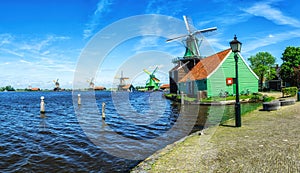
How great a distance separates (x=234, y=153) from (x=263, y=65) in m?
53.8

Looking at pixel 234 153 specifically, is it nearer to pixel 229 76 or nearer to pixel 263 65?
pixel 229 76

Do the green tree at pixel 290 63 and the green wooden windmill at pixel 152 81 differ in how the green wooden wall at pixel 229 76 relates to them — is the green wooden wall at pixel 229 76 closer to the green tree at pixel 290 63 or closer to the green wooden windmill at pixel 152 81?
the green tree at pixel 290 63

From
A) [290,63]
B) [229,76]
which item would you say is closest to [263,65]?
[290,63]

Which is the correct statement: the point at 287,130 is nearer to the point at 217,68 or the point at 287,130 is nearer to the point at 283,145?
the point at 283,145

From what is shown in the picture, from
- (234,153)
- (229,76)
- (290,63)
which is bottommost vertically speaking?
(234,153)

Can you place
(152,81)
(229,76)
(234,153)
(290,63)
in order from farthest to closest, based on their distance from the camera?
1. (152,81)
2. (290,63)
3. (229,76)
4. (234,153)

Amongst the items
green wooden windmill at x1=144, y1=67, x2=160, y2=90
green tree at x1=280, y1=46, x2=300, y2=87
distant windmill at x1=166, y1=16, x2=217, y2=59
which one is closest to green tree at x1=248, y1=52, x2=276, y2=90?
green tree at x1=280, y1=46, x2=300, y2=87

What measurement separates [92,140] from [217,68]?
18.5 meters

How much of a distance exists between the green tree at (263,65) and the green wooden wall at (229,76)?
24149 mm


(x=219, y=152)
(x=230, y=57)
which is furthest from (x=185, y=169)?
(x=230, y=57)

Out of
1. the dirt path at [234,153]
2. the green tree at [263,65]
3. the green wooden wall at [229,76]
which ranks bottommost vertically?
the dirt path at [234,153]

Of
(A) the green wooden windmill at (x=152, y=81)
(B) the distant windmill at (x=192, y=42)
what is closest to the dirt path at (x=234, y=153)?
(B) the distant windmill at (x=192, y=42)

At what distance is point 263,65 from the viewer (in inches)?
2048

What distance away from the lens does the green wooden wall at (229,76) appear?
24.7 meters
